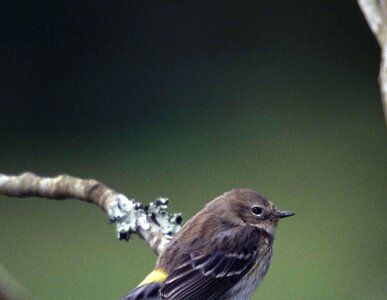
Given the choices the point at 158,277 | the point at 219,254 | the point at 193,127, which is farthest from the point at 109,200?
the point at 193,127

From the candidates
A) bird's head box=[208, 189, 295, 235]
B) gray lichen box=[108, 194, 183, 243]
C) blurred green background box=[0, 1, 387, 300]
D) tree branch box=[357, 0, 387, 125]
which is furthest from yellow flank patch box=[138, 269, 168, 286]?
tree branch box=[357, 0, 387, 125]

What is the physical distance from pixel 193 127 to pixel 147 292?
7.53ft

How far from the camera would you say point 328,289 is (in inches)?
159

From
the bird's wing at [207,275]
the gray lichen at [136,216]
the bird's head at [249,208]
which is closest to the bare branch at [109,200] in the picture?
the gray lichen at [136,216]

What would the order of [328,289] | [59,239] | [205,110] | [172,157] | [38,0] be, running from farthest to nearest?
[38,0], [205,110], [172,157], [59,239], [328,289]

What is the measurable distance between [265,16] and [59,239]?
1708mm

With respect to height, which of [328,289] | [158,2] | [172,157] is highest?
[158,2]

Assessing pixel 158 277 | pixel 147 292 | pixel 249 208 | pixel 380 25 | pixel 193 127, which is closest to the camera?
pixel 380 25

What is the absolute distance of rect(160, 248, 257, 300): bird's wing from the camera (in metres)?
2.88

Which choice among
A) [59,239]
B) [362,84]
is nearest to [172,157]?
[59,239]

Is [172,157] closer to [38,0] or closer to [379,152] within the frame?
[379,152]

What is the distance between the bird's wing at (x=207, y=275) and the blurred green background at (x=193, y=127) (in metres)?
0.93

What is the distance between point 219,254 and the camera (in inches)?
120

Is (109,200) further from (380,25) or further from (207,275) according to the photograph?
(380,25)
